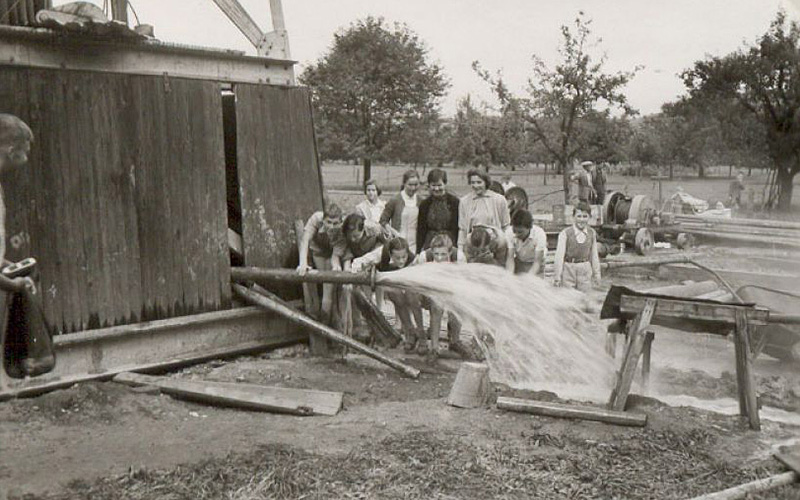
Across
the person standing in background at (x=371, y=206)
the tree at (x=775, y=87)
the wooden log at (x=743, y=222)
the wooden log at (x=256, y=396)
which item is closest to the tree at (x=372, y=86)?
the tree at (x=775, y=87)

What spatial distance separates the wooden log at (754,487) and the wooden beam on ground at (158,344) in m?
5.95

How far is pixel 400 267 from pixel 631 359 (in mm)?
2928

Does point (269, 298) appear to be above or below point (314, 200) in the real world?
below

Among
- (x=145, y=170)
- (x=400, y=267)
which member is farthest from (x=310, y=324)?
(x=145, y=170)

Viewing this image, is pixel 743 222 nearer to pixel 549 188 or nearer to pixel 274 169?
pixel 274 169

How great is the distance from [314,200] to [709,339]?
5855mm

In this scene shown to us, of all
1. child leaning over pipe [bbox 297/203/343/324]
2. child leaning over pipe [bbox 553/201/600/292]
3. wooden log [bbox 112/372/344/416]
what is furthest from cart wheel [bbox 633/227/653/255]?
wooden log [bbox 112/372/344/416]

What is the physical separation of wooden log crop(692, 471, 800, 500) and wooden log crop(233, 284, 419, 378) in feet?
12.7

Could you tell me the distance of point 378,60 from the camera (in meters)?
45.8

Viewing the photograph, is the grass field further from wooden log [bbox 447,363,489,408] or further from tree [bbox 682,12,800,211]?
wooden log [bbox 447,363,489,408]

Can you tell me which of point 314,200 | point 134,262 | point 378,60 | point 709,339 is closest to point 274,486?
point 134,262

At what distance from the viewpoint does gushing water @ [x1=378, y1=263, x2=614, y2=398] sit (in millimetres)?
8469

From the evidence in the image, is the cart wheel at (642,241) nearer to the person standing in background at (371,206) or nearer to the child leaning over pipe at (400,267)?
the person standing in background at (371,206)

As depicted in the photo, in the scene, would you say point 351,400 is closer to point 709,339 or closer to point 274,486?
point 274,486
